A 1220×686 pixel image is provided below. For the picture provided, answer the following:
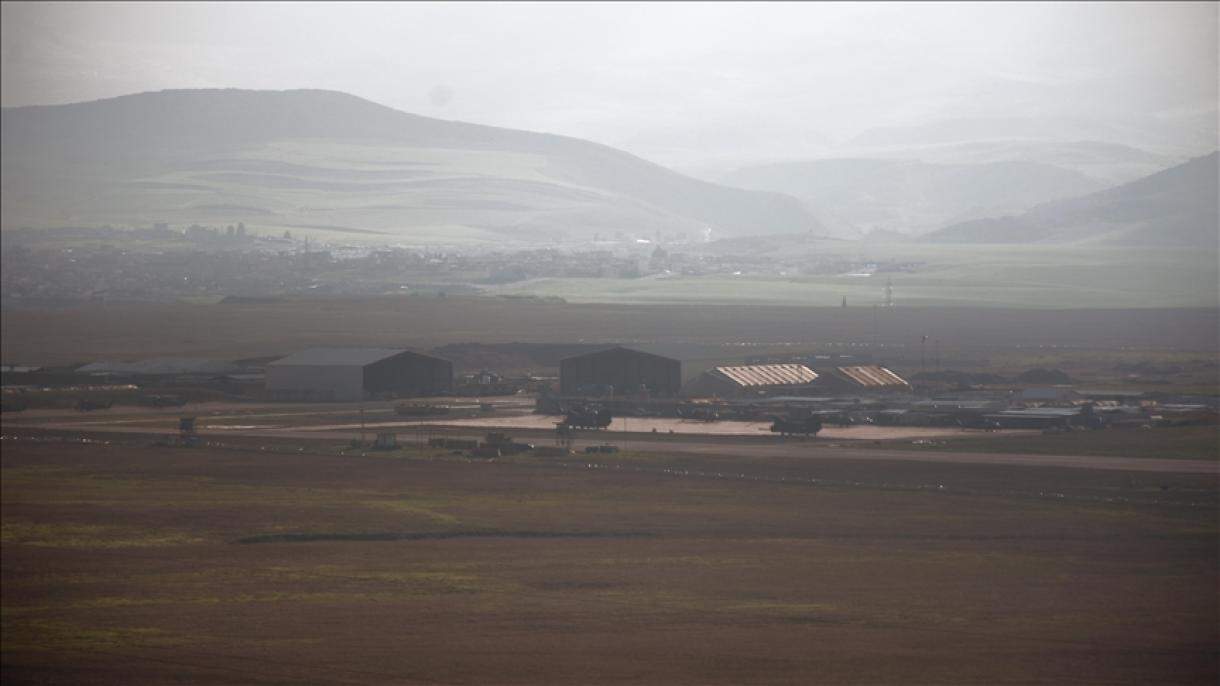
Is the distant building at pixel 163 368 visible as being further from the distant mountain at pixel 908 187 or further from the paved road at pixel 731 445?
the distant mountain at pixel 908 187

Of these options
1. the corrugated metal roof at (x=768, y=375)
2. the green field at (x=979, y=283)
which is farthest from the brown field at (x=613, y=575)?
the green field at (x=979, y=283)

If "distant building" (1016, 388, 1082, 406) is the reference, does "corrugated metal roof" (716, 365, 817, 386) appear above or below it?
above

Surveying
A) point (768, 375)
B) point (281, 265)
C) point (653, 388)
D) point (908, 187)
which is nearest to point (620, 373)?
point (653, 388)

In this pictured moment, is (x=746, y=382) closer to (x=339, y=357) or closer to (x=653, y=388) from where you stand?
(x=653, y=388)

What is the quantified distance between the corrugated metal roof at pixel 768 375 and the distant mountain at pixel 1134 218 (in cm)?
1777

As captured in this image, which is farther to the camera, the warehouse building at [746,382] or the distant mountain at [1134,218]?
the distant mountain at [1134,218]

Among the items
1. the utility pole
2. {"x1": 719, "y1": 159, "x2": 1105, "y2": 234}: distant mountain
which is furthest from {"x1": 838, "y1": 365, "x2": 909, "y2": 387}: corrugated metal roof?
{"x1": 719, "y1": 159, "x2": 1105, "y2": 234}: distant mountain

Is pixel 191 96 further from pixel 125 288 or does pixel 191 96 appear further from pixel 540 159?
pixel 125 288

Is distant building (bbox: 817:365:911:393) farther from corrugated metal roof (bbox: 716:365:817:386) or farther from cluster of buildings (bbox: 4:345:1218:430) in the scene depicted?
corrugated metal roof (bbox: 716:365:817:386)

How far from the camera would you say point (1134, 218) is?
283ft

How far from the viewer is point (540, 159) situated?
190750 mm

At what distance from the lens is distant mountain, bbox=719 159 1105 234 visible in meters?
148

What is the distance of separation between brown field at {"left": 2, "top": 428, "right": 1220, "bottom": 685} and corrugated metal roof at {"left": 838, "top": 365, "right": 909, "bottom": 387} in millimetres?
15272

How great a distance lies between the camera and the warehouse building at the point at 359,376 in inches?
1548
